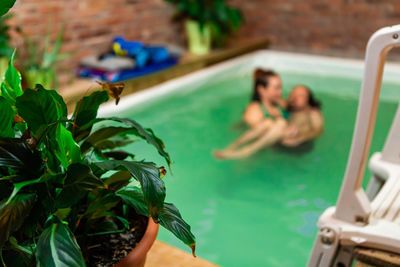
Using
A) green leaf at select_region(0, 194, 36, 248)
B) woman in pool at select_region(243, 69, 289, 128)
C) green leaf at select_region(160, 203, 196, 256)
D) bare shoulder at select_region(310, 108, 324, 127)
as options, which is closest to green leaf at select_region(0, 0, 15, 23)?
green leaf at select_region(0, 194, 36, 248)

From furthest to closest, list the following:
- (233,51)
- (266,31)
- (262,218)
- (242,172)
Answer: (266,31)
(233,51)
(242,172)
(262,218)

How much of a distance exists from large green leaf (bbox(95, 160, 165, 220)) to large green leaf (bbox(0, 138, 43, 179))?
0.12 meters

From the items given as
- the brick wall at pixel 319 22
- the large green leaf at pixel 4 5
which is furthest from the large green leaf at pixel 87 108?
the brick wall at pixel 319 22

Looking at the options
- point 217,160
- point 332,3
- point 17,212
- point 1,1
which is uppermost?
point 1,1

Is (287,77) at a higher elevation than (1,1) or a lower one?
lower

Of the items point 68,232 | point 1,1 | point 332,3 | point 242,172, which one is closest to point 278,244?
point 242,172

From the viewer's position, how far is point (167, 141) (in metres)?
2.88

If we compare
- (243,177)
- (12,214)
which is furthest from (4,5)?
(243,177)

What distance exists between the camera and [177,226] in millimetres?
867

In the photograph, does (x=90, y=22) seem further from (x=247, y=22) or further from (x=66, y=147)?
(x=66, y=147)

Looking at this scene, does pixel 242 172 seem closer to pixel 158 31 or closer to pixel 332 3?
pixel 158 31

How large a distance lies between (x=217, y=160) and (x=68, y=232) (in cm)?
208

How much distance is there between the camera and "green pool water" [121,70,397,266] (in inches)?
78.7

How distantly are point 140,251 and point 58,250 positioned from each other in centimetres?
23
